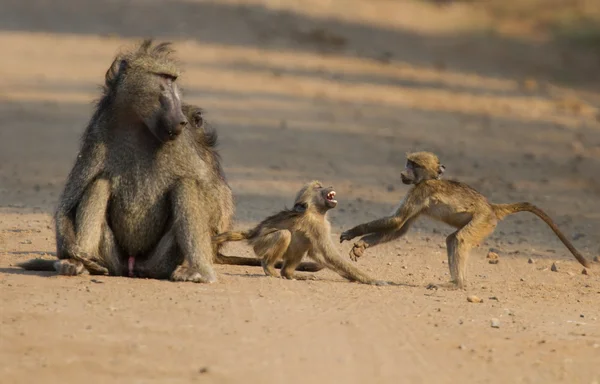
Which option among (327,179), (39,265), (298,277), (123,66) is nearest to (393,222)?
(298,277)

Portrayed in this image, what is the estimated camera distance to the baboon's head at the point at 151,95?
8281 millimetres

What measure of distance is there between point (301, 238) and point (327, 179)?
16.1 feet

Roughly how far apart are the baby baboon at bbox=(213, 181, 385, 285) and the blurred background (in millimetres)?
2527

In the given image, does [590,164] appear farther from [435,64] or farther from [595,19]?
[595,19]

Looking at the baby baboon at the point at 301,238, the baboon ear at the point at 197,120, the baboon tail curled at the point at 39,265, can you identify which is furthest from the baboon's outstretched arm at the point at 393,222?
the baboon tail curled at the point at 39,265

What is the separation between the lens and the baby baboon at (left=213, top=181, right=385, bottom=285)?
880cm

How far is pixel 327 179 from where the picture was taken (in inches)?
544

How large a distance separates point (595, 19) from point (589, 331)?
21.5m

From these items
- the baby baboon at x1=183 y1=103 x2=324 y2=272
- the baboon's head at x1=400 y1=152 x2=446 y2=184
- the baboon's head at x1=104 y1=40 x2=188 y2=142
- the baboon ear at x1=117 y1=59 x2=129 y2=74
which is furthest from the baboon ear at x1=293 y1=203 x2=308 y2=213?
the baboon ear at x1=117 y1=59 x2=129 y2=74

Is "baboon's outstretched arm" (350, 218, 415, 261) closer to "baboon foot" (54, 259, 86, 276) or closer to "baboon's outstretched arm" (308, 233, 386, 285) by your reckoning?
"baboon's outstretched arm" (308, 233, 386, 285)


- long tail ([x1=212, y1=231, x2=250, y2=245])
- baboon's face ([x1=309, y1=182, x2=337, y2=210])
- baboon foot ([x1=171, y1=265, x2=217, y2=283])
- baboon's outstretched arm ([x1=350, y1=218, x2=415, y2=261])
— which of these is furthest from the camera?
baboon's outstretched arm ([x1=350, y1=218, x2=415, y2=261])

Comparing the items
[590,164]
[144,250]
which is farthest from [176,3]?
[144,250]

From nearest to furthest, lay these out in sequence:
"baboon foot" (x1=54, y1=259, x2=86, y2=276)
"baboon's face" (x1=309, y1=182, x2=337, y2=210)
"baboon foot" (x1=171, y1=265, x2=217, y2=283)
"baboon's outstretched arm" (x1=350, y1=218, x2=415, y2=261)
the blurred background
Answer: "baboon foot" (x1=54, y1=259, x2=86, y2=276) < "baboon foot" (x1=171, y1=265, x2=217, y2=283) < "baboon's face" (x1=309, y1=182, x2=337, y2=210) < "baboon's outstretched arm" (x1=350, y1=218, x2=415, y2=261) < the blurred background

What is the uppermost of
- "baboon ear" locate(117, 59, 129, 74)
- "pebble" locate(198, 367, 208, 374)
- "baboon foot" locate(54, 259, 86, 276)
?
"baboon ear" locate(117, 59, 129, 74)
